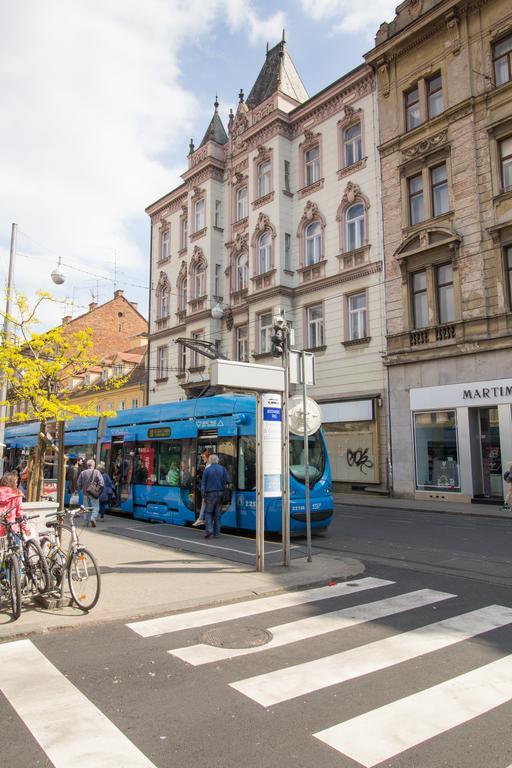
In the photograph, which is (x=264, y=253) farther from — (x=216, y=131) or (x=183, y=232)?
(x=216, y=131)

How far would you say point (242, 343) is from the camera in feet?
98.1

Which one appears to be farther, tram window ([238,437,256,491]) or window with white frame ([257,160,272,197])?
window with white frame ([257,160,272,197])

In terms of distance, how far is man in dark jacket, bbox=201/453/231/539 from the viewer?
11.9 meters

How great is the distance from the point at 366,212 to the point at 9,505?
67.6ft

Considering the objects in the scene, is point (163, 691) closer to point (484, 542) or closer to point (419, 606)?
point (419, 606)

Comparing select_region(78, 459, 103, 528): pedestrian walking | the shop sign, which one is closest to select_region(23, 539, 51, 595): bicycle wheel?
select_region(78, 459, 103, 528): pedestrian walking

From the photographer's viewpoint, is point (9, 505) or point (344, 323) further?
point (344, 323)

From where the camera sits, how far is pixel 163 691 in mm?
4340

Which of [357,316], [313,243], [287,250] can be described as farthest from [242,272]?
[357,316]

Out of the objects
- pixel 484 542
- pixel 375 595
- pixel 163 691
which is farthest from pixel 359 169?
pixel 163 691

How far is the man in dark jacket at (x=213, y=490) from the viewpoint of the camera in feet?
38.9

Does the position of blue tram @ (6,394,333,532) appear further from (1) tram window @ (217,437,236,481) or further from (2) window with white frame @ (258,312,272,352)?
(2) window with white frame @ (258,312,272,352)

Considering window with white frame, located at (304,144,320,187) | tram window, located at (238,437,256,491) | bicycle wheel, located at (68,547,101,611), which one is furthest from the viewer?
window with white frame, located at (304,144,320,187)

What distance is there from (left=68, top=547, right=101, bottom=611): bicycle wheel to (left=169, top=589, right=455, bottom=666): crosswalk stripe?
1.64 meters
